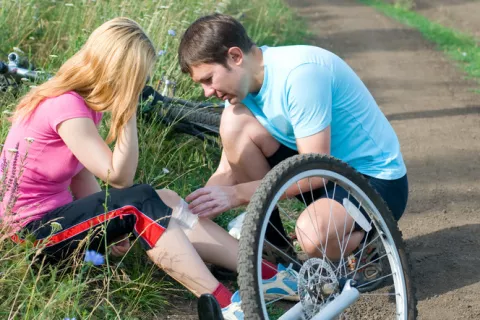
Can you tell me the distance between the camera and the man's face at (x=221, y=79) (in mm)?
3393

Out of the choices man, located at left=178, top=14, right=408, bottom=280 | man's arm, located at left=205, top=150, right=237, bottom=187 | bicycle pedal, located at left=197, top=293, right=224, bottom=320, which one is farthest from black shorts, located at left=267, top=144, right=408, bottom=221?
bicycle pedal, located at left=197, top=293, right=224, bottom=320

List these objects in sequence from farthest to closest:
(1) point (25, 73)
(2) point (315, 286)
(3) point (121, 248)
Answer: (1) point (25, 73) → (3) point (121, 248) → (2) point (315, 286)

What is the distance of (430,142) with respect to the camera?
20.9ft

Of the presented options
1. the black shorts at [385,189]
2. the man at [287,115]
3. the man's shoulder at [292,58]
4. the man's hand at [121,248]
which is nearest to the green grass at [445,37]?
the black shorts at [385,189]

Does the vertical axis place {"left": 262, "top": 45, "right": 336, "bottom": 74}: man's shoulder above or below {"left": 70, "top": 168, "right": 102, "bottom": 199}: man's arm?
above

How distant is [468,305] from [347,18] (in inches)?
374

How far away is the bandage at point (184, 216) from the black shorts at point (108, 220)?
0.35 metres

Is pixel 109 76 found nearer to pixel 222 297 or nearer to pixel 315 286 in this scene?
pixel 222 297

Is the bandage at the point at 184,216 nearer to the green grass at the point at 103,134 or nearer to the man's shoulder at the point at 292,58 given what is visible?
the green grass at the point at 103,134

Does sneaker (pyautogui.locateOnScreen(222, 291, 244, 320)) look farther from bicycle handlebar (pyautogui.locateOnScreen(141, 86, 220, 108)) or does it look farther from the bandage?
bicycle handlebar (pyautogui.locateOnScreen(141, 86, 220, 108))

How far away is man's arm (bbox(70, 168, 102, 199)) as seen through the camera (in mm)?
3717

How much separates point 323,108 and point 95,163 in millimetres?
932

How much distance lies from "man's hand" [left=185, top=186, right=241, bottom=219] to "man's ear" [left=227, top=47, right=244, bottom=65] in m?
0.53

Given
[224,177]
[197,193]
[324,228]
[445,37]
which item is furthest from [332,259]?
[445,37]
